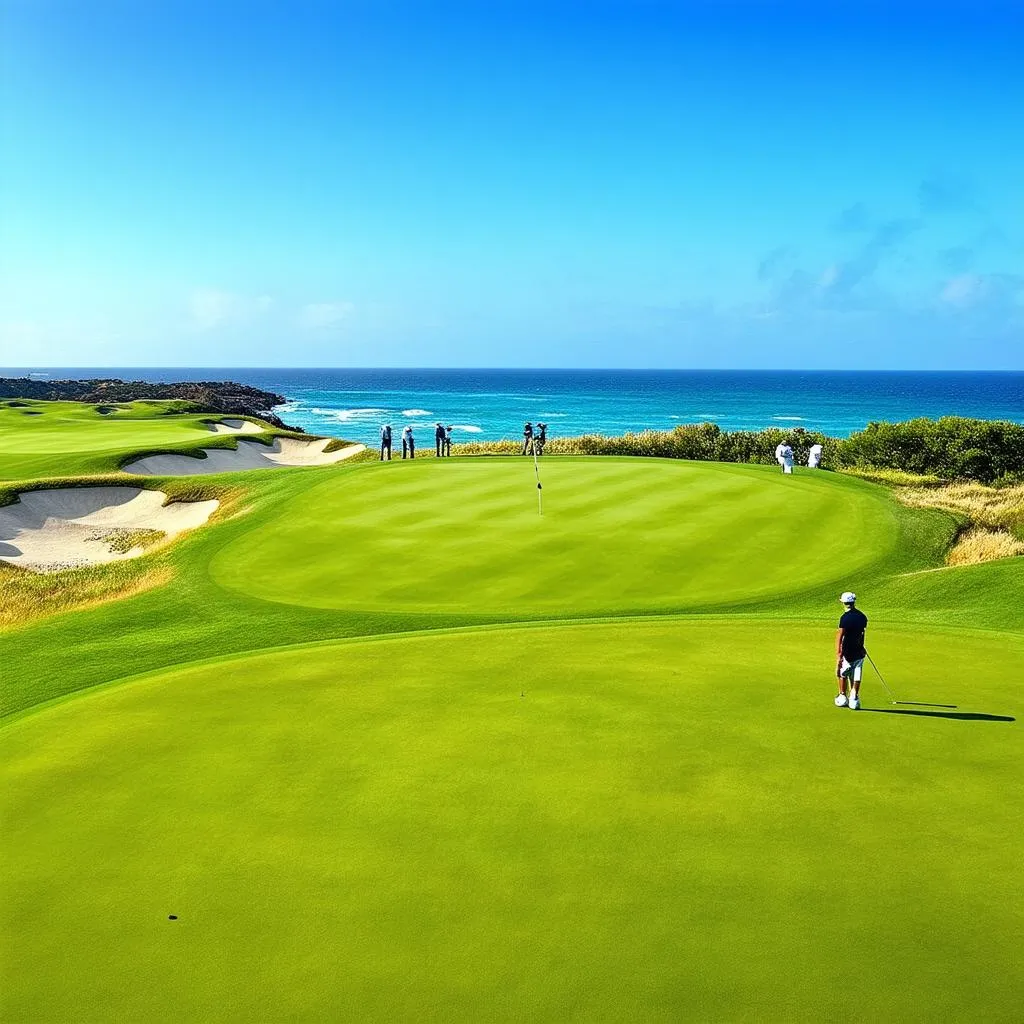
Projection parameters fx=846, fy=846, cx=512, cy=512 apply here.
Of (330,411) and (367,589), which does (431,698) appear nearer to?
(367,589)

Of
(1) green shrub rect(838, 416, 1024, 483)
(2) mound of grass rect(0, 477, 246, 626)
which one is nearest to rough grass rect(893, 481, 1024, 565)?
(1) green shrub rect(838, 416, 1024, 483)

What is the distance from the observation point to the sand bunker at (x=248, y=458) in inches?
1359

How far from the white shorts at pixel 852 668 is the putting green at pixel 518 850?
401 millimetres

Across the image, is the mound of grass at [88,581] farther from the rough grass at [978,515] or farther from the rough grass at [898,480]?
the rough grass at [898,480]

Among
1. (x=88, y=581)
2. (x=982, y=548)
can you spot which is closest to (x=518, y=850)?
(x=88, y=581)

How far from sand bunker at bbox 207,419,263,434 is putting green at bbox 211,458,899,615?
32.5 m

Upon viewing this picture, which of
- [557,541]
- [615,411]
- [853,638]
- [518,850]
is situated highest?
[615,411]

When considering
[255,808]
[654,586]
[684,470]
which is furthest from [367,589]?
[684,470]

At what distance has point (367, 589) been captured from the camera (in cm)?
1666

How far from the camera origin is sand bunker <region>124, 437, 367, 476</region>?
34.5m

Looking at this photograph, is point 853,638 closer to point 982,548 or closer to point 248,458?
point 982,548

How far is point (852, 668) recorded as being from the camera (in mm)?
9281

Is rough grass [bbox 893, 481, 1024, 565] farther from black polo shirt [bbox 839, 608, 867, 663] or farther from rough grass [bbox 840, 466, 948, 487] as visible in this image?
black polo shirt [bbox 839, 608, 867, 663]

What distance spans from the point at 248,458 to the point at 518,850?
3880cm
